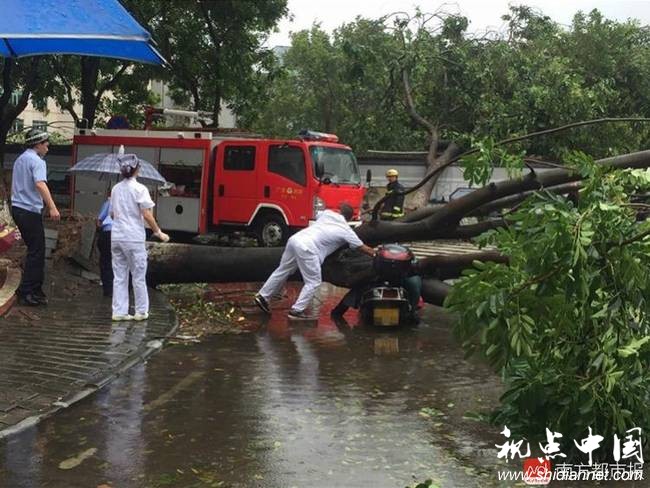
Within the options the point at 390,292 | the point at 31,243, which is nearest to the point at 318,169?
the point at 390,292

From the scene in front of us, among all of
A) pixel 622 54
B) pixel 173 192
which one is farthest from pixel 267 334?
pixel 622 54

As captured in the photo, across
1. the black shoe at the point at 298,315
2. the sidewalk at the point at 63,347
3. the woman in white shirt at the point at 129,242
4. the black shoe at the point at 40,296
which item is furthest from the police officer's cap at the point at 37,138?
the black shoe at the point at 298,315

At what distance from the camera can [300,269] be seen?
9273mm

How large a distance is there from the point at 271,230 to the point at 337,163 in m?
1.99

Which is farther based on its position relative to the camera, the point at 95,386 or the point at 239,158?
the point at 239,158

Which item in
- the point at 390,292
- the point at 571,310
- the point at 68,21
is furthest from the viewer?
the point at 390,292

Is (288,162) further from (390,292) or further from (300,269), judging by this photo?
(390,292)

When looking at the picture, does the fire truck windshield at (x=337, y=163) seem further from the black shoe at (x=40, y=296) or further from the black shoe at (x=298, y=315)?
the black shoe at (x=40, y=296)

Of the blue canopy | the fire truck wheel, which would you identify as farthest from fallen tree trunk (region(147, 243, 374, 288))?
the fire truck wheel

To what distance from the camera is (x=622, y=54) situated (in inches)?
1144

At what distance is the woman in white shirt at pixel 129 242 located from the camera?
816 centimetres

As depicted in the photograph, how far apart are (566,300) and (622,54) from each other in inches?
1073

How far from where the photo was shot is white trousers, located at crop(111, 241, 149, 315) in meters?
8.16

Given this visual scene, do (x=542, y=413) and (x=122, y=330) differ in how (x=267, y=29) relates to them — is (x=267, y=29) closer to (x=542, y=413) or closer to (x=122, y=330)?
(x=122, y=330)
